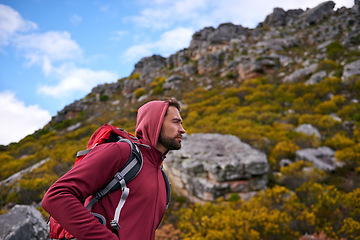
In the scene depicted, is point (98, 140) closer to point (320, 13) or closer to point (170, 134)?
point (170, 134)

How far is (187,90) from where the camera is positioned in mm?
18625

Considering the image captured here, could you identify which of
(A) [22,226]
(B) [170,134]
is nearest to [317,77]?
(B) [170,134]

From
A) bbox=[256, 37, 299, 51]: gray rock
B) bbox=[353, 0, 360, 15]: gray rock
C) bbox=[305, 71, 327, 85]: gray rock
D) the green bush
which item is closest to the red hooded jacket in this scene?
bbox=[305, 71, 327, 85]: gray rock

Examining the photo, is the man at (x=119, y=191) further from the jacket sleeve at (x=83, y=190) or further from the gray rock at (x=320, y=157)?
the gray rock at (x=320, y=157)

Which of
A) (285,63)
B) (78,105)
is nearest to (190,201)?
(285,63)

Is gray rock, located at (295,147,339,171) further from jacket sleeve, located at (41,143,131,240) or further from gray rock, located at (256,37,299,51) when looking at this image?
gray rock, located at (256,37,299,51)

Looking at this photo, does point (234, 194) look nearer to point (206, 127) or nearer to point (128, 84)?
point (206, 127)

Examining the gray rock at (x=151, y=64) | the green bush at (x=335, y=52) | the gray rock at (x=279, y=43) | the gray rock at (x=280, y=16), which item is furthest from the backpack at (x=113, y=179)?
the gray rock at (x=280, y=16)

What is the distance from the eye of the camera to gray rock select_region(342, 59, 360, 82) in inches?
446

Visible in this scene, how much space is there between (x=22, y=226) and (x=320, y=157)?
25.6 ft

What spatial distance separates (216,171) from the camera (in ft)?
18.0

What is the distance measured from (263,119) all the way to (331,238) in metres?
7.01

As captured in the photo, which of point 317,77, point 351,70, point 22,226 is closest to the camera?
point 22,226

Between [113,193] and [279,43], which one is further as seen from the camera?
[279,43]
